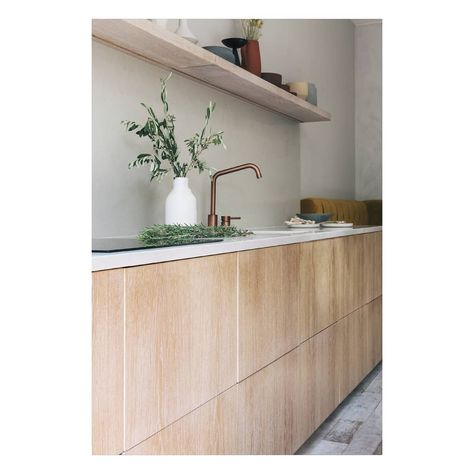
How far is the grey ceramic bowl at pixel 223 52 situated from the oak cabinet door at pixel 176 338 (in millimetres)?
1044

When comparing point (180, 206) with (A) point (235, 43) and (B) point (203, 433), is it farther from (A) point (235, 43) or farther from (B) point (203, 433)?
(A) point (235, 43)

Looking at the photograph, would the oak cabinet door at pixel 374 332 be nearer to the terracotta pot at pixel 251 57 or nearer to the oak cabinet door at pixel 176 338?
the terracotta pot at pixel 251 57

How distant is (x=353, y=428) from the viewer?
2.64 m

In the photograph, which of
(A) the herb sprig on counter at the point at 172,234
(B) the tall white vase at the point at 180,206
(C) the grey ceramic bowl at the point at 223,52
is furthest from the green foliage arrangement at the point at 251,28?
(A) the herb sprig on counter at the point at 172,234

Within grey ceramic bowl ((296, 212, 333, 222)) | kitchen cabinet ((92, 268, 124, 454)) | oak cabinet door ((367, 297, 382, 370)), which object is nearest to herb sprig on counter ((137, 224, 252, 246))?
kitchen cabinet ((92, 268, 124, 454))

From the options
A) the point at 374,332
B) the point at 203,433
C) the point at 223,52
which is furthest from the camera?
the point at 374,332

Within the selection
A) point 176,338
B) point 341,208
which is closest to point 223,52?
point 176,338

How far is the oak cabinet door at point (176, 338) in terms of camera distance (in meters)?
1.26

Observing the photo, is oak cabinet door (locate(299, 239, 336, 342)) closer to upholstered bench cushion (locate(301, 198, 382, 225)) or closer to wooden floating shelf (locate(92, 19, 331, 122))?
wooden floating shelf (locate(92, 19, 331, 122))

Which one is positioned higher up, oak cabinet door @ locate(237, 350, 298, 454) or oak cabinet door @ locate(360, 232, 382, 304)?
oak cabinet door @ locate(360, 232, 382, 304)

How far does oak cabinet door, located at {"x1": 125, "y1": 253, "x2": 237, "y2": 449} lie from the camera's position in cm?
126

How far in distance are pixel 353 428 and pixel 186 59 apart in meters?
1.70

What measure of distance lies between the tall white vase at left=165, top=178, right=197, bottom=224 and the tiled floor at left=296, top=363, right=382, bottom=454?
101cm
